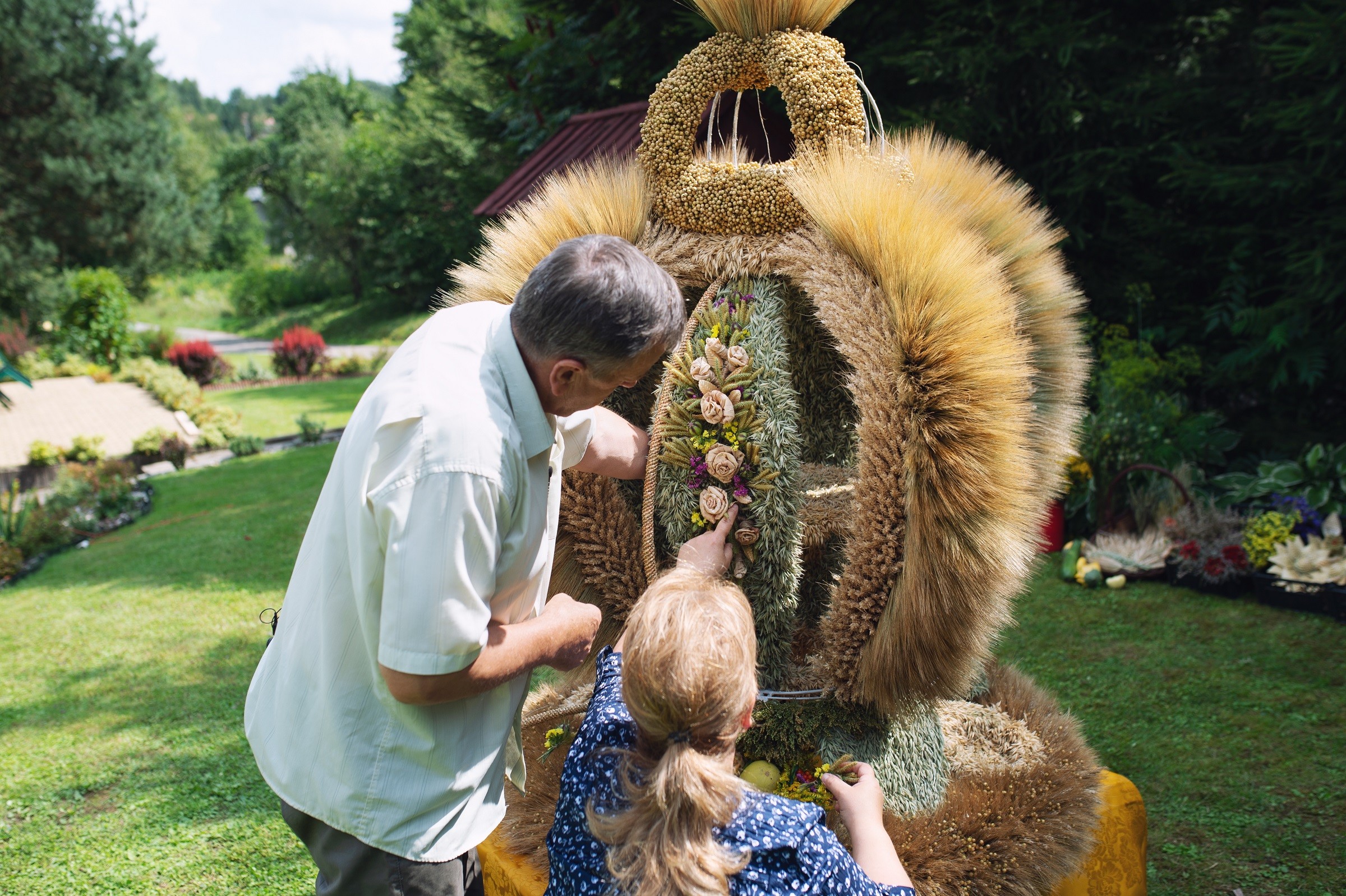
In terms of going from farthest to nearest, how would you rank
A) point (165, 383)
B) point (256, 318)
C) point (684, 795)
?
point (256, 318) < point (165, 383) < point (684, 795)

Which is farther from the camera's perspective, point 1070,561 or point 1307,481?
point 1070,561

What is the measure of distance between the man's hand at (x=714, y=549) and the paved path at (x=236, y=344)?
17446mm

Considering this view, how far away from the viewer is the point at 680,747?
48.9 inches

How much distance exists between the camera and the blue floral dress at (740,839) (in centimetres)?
125

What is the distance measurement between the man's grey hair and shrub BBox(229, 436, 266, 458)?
1014 centimetres

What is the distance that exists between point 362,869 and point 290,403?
43.6ft

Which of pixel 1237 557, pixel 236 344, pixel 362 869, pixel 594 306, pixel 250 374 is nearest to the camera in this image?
pixel 594 306

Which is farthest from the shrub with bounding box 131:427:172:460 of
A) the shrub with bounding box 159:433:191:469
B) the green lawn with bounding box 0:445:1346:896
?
the green lawn with bounding box 0:445:1346:896

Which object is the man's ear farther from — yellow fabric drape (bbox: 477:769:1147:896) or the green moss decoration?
yellow fabric drape (bbox: 477:769:1147:896)

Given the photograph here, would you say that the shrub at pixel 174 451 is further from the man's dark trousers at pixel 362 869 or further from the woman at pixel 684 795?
the woman at pixel 684 795

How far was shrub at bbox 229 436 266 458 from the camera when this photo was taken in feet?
33.4

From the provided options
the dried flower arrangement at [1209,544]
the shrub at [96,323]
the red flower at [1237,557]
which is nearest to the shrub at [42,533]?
the dried flower arrangement at [1209,544]

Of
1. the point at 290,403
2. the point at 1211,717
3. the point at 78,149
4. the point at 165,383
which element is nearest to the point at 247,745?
the point at 1211,717

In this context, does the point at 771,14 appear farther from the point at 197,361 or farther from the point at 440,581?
the point at 197,361
